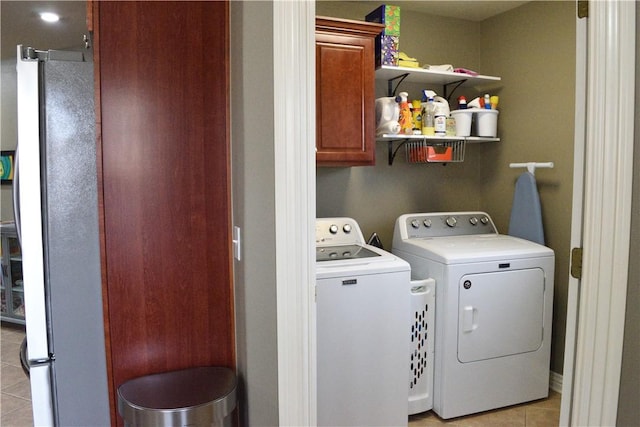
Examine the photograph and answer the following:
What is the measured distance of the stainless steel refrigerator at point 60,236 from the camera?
1.72 meters

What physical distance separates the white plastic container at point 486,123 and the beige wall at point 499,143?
18 centimetres

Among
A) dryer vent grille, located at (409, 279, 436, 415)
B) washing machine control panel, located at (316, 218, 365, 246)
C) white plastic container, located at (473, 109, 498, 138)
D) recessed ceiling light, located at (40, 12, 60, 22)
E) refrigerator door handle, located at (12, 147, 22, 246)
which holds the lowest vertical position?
dryer vent grille, located at (409, 279, 436, 415)

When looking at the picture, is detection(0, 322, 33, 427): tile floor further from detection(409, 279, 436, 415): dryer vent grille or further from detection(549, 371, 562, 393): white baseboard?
detection(549, 371, 562, 393): white baseboard

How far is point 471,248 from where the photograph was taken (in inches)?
108

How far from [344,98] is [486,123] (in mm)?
1143

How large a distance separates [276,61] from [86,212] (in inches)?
39.1

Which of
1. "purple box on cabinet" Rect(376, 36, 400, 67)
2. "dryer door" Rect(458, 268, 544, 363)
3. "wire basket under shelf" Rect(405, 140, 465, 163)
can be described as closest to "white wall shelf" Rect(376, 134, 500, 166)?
"wire basket under shelf" Rect(405, 140, 465, 163)

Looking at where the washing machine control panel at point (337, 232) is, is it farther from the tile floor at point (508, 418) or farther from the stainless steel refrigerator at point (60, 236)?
the stainless steel refrigerator at point (60, 236)

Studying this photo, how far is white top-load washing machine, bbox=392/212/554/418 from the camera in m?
2.62

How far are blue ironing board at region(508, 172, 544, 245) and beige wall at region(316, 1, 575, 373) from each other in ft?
0.35

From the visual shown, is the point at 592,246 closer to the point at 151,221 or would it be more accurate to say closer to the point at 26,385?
the point at 151,221

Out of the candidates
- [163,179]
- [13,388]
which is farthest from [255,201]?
[13,388]

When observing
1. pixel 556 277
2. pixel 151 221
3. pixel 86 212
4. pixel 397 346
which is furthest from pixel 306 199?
pixel 556 277

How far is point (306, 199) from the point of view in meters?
1.32
